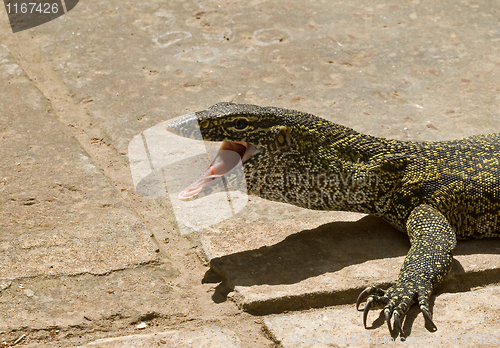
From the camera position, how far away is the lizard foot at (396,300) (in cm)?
409

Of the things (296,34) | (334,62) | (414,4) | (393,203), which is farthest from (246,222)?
(414,4)

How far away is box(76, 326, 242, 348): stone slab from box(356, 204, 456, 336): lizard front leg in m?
0.95

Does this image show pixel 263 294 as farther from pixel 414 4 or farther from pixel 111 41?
pixel 414 4

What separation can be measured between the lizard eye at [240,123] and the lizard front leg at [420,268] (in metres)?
1.50

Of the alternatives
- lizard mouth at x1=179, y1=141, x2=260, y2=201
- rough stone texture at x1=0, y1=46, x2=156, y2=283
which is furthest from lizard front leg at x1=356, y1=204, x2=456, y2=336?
rough stone texture at x1=0, y1=46, x2=156, y2=283

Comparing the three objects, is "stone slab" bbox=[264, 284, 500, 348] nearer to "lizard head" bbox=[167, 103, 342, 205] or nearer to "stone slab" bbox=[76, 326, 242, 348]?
"stone slab" bbox=[76, 326, 242, 348]

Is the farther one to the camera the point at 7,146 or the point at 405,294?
the point at 7,146

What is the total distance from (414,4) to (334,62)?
2.32 metres

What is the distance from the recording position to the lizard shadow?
4461 millimetres

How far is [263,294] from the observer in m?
4.32
